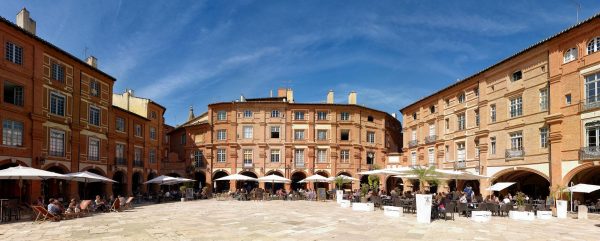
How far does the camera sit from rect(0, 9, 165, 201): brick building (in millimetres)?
24148

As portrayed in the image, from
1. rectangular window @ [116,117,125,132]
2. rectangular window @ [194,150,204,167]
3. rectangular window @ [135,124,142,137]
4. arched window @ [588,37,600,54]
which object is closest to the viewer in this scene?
arched window @ [588,37,600,54]

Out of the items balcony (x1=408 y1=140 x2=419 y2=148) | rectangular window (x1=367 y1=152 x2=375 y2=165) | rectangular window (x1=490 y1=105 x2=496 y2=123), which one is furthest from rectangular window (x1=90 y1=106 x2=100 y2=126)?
rectangular window (x1=490 y1=105 x2=496 y2=123)

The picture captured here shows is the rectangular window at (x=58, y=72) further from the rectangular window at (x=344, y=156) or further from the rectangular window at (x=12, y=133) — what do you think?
the rectangular window at (x=344, y=156)

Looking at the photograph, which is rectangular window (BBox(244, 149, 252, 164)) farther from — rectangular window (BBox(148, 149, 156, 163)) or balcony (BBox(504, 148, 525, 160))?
balcony (BBox(504, 148, 525, 160))

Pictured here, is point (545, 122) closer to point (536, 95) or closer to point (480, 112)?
point (536, 95)

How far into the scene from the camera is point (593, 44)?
24.6 metres

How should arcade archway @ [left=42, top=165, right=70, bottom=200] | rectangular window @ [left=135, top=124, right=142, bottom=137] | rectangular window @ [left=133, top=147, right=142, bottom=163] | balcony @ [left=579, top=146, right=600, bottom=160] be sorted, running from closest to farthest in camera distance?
balcony @ [left=579, top=146, right=600, bottom=160] → arcade archway @ [left=42, top=165, right=70, bottom=200] → rectangular window @ [left=133, top=147, right=142, bottom=163] → rectangular window @ [left=135, top=124, right=142, bottom=137]

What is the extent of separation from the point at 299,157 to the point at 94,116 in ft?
73.3

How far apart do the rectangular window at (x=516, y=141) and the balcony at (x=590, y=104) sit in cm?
531

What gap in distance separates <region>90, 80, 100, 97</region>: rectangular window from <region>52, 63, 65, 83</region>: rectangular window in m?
3.48

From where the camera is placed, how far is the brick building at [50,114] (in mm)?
24148

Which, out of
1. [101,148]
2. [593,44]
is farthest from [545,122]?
[101,148]

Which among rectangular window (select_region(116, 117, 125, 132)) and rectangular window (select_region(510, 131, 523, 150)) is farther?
rectangular window (select_region(116, 117, 125, 132))

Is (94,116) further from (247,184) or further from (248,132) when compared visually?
(247,184)
